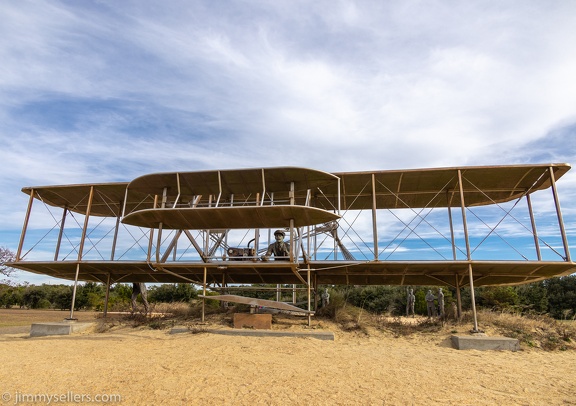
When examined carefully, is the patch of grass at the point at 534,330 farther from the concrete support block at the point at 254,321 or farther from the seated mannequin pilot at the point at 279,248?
the concrete support block at the point at 254,321

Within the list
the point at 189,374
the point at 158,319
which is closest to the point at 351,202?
the point at 158,319

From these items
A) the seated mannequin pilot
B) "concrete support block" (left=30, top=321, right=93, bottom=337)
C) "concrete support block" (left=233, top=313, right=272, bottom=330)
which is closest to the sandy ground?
"concrete support block" (left=233, top=313, right=272, bottom=330)

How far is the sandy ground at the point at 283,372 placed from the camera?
25.5ft

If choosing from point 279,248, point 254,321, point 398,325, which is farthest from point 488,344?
point 254,321

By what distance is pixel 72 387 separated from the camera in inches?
337

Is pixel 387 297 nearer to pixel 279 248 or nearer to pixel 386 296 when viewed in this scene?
pixel 386 296

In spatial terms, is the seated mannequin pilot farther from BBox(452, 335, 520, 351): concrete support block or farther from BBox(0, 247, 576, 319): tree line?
BBox(0, 247, 576, 319): tree line

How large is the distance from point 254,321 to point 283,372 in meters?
6.33

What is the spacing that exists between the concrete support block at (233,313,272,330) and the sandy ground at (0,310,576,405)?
1681 mm

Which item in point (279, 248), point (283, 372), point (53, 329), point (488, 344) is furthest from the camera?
point (53, 329)

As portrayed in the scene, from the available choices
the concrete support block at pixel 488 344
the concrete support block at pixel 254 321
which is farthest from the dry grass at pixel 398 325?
the concrete support block at pixel 488 344

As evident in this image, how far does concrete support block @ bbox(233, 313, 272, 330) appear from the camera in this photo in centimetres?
1553

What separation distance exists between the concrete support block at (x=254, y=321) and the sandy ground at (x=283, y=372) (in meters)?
1.68

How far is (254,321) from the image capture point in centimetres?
1565
